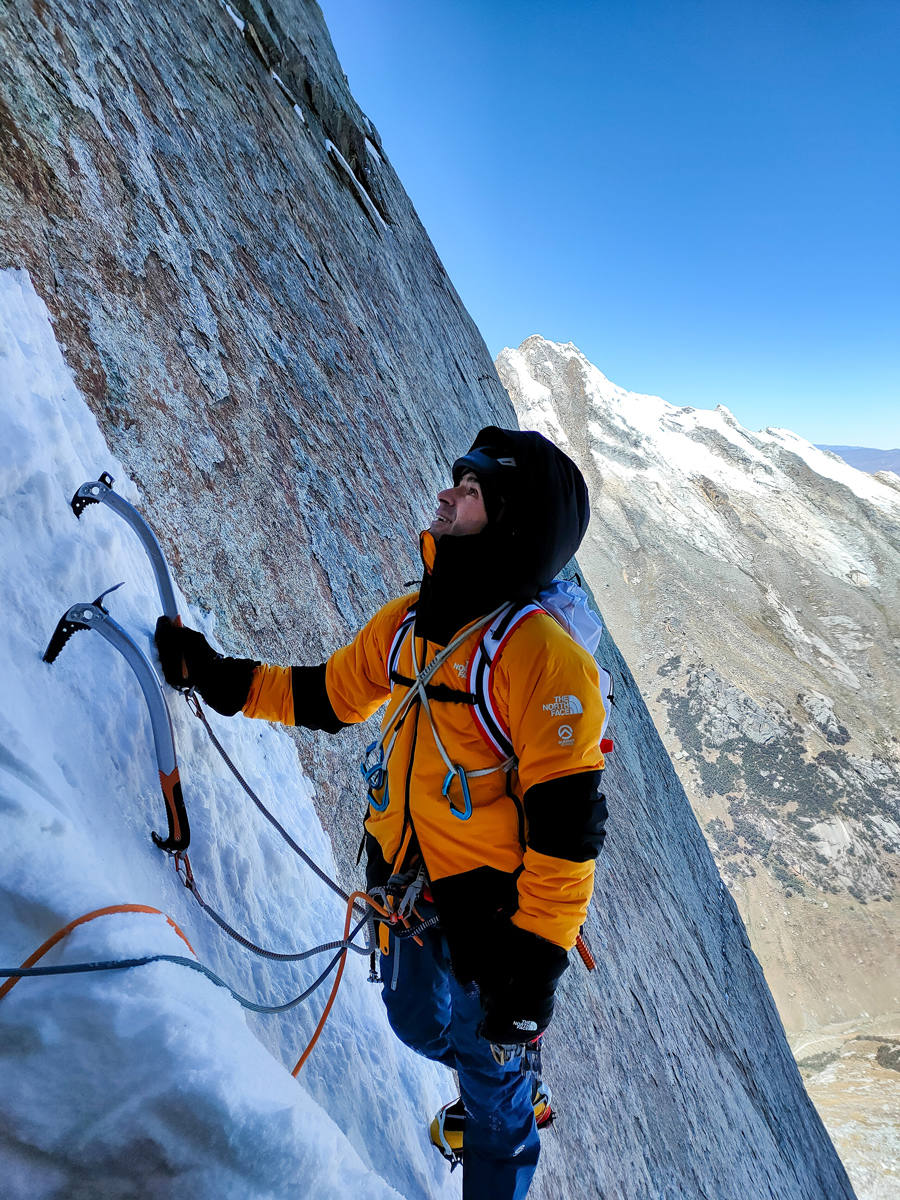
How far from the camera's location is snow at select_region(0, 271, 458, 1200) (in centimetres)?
123

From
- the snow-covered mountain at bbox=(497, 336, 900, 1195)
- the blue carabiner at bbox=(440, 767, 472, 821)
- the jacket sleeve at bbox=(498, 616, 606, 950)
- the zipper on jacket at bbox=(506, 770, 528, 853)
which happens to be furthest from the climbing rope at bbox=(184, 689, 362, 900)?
the snow-covered mountain at bbox=(497, 336, 900, 1195)

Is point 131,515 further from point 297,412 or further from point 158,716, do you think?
point 297,412

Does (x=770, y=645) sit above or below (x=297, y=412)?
below

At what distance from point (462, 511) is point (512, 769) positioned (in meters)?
1.06

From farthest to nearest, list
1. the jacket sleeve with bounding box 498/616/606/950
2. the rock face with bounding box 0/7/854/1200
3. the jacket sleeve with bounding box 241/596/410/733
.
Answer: the rock face with bounding box 0/7/854/1200, the jacket sleeve with bounding box 241/596/410/733, the jacket sleeve with bounding box 498/616/606/950

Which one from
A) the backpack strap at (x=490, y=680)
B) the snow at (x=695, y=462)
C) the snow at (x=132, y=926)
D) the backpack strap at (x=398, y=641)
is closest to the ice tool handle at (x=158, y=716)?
the snow at (x=132, y=926)

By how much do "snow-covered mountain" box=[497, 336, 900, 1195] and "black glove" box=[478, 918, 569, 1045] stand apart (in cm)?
3885

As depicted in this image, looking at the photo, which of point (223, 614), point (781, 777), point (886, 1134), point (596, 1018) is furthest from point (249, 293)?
point (781, 777)

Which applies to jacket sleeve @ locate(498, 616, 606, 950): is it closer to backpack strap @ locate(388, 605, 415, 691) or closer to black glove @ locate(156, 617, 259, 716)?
backpack strap @ locate(388, 605, 415, 691)

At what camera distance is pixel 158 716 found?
2.35m

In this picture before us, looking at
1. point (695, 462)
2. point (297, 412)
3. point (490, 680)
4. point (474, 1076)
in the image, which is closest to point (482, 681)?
point (490, 680)

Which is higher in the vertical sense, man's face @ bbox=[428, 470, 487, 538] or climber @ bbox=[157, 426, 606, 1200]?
man's face @ bbox=[428, 470, 487, 538]

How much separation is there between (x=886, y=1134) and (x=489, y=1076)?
31.3 meters

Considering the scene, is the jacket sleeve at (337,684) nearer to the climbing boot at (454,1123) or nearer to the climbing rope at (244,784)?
the climbing rope at (244,784)
